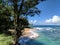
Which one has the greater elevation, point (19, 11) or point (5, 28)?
point (19, 11)

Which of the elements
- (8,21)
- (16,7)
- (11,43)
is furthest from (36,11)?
(8,21)

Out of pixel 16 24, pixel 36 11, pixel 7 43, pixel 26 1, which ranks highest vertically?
pixel 26 1

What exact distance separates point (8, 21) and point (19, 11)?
1098 cm

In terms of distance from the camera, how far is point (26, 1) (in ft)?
48.3

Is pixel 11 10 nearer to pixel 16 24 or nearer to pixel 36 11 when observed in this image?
pixel 16 24

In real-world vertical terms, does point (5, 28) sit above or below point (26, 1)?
below

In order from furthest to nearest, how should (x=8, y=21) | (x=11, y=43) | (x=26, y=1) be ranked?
(x=8, y=21), (x=11, y=43), (x=26, y=1)

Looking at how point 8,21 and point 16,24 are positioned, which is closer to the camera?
point 16,24

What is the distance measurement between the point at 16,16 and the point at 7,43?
3187 mm

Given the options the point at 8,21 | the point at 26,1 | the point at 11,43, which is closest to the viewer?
the point at 26,1

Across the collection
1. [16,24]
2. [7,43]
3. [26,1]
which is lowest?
[7,43]

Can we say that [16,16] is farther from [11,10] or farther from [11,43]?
[11,43]

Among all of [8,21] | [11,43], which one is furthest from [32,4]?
[8,21]

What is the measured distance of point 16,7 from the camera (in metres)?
14.8
